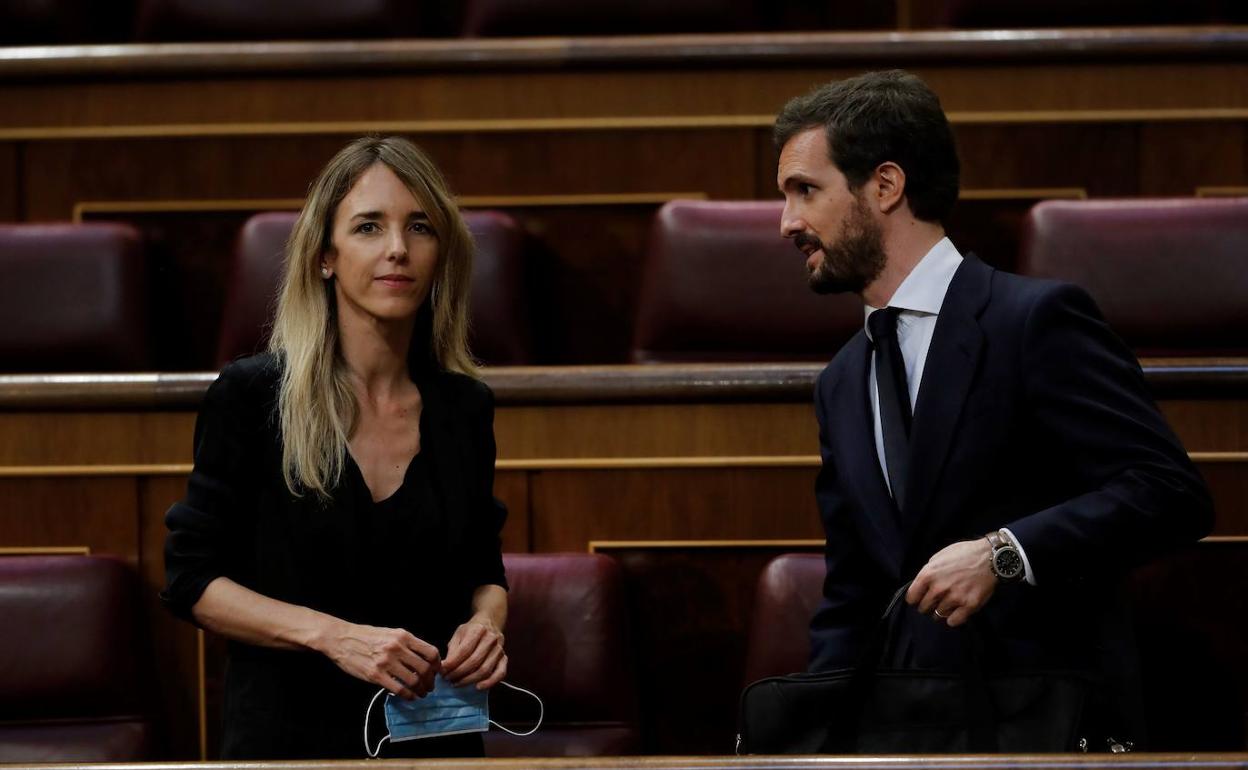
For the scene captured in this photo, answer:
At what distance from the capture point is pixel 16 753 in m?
0.57

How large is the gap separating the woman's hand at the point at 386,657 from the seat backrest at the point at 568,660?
0.10 meters

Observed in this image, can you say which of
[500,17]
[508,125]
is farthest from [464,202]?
[500,17]

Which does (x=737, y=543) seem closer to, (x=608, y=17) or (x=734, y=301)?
(x=734, y=301)

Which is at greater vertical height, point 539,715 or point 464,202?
point 464,202

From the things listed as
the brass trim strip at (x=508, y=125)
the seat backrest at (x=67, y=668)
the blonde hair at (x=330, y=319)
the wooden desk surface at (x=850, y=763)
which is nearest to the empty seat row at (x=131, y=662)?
the seat backrest at (x=67, y=668)

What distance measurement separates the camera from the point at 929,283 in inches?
20.3

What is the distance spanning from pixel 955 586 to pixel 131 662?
34 centimetres

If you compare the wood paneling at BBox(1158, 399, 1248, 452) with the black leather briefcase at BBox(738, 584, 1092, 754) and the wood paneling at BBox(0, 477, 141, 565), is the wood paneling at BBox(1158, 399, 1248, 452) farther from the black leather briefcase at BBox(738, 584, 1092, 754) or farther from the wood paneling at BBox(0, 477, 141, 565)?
the wood paneling at BBox(0, 477, 141, 565)

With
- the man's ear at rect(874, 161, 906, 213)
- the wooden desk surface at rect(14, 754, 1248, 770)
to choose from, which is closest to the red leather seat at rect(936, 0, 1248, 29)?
the man's ear at rect(874, 161, 906, 213)

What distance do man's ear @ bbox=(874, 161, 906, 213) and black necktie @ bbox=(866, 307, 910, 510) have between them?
4 cm

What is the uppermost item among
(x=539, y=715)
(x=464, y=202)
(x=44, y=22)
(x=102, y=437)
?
(x=44, y=22)

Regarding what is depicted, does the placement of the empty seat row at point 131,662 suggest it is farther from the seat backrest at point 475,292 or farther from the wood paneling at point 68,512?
the seat backrest at point 475,292

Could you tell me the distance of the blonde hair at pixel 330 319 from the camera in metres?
0.52

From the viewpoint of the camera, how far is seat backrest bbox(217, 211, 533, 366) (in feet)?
2.51
